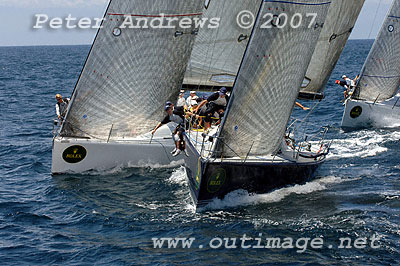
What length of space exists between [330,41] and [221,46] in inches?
123

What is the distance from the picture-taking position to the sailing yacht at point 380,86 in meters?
21.8

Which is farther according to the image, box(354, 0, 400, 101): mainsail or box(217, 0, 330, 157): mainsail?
box(354, 0, 400, 101): mainsail

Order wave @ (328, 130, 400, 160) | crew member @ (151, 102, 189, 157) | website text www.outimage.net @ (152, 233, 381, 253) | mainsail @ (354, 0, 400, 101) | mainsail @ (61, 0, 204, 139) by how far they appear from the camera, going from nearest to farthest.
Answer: website text www.outimage.net @ (152, 233, 381, 253), crew member @ (151, 102, 189, 157), mainsail @ (61, 0, 204, 139), wave @ (328, 130, 400, 160), mainsail @ (354, 0, 400, 101)

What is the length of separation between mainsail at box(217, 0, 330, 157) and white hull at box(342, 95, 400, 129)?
951cm

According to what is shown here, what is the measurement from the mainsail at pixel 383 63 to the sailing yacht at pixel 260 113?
10.2 meters

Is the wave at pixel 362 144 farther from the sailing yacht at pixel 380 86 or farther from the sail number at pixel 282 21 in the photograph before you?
the sail number at pixel 282 21

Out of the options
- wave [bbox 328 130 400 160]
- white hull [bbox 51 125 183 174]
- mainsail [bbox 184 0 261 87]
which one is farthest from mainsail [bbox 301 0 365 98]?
white hull [bbox 51 125 183 174]

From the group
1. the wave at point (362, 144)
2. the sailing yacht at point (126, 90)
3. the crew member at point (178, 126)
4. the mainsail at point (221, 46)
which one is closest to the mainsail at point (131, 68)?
the sailing yacht at point (126, 90)

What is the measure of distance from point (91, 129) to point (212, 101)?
356 centimetres

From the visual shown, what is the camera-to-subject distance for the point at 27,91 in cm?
3528

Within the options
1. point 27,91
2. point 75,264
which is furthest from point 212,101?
point 27,91

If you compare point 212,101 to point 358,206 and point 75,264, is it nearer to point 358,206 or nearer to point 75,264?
point 358,206

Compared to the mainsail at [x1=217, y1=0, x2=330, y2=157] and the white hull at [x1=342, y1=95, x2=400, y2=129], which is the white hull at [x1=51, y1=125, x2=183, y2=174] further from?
the white hull at [x1=342, y1=95, x2=400, y2=129]

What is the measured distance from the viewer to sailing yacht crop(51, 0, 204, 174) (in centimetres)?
1523
